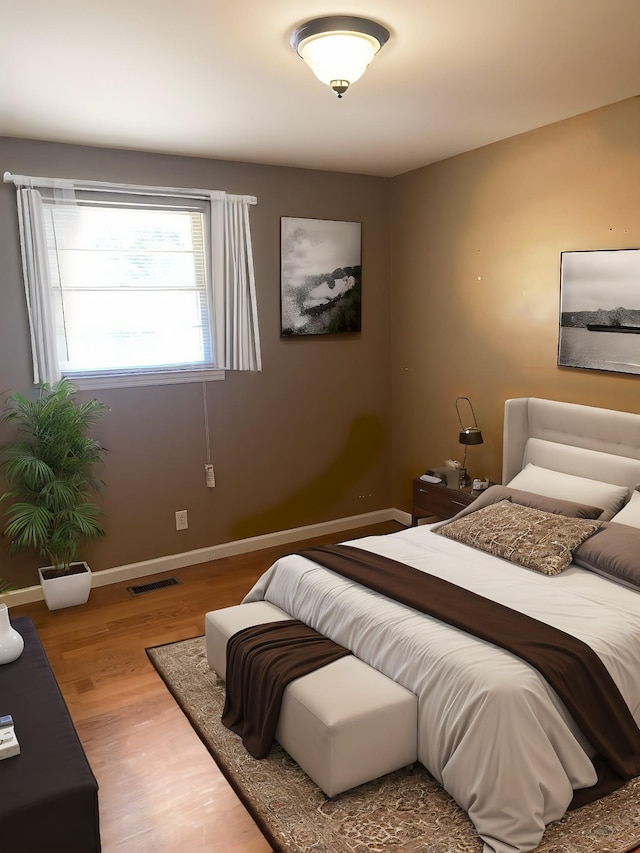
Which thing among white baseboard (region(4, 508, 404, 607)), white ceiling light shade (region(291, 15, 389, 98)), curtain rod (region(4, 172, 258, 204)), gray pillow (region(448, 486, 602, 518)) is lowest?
white baseboard (region(4, 508, 404, 607))

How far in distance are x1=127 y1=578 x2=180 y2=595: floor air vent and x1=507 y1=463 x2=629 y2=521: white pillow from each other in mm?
2160

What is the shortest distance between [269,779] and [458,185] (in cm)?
370

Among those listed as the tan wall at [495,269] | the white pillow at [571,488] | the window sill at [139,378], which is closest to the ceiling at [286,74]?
the tan wall at [495,269]

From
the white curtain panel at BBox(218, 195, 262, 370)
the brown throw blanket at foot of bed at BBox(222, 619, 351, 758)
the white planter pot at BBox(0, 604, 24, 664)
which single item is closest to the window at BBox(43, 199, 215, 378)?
the white curtain panel at BBox(218, 195, 262, 370)

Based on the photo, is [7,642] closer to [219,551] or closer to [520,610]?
[520,610]

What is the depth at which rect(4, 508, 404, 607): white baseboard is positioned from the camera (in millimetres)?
4227

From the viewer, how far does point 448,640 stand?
2549mm

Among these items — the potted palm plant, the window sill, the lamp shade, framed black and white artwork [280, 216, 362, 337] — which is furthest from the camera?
framed black and white artwork [280, 216, 362, 337]

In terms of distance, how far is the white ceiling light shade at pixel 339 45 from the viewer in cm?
249

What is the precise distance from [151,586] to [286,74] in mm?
3006

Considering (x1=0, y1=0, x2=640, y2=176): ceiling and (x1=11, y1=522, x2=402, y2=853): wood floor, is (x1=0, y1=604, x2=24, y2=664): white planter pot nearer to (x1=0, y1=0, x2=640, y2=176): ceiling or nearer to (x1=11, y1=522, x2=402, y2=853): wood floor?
(x1=11, y1=522, x2=402, y2=853): wood floor

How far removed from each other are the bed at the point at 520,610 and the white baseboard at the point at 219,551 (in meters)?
1.38

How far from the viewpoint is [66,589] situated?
407 centimetres

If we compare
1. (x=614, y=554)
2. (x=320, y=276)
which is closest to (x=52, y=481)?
(x=320, y=276)
